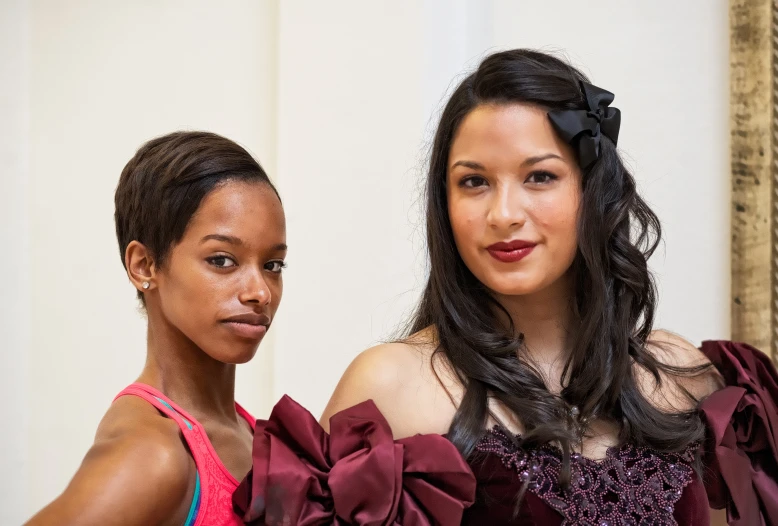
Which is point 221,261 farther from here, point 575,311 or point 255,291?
point 575,311

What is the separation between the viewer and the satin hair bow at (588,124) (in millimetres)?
1891

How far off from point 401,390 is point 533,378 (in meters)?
0.27

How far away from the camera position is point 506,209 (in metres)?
1.82

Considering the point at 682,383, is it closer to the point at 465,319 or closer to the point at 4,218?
the point at 465,319

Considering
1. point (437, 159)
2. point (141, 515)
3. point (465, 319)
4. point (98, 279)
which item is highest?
point (437, 159)

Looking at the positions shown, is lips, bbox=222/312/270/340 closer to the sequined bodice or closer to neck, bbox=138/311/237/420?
neck, bbox=138/311/237/420

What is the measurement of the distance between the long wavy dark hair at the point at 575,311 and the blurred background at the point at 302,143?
1.93ft

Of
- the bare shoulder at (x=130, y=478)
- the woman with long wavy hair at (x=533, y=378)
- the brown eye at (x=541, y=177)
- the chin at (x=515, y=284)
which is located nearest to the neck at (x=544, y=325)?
the woman with long wavy hair at (x=533, y=378)

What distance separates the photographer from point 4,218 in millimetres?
3479

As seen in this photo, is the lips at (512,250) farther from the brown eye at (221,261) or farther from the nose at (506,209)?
the brown eye at (221,261)

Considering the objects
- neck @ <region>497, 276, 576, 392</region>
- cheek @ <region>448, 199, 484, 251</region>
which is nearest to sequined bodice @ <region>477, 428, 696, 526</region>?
neck @ <region>497, 276, 576, 392</region>

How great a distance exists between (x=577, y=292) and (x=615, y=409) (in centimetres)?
27

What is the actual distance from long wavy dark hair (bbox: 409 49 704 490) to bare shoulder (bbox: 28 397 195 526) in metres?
0.52

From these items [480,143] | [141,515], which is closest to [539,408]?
[480,143]
